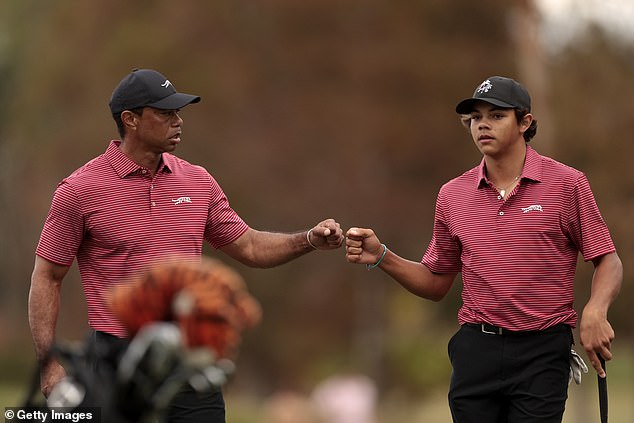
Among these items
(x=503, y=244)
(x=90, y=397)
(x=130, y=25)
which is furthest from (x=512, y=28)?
(x=90, y=397)

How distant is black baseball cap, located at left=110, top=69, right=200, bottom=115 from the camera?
746cm

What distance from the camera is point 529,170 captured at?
7441 millimetres

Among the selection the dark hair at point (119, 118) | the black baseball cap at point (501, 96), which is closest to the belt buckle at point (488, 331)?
the black baseball cap at point (501, 96)

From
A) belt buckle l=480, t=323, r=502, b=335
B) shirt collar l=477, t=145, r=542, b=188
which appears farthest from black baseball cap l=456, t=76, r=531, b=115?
belt buckle l=480, t=323, r=502, b=335

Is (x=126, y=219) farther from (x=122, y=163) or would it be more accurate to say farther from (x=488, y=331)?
(x=488, y=331)

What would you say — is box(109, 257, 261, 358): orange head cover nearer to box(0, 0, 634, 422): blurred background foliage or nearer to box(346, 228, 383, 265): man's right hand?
box(346, 228, 383, 265): man's right hand

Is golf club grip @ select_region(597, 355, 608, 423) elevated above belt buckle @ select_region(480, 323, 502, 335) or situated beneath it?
situated beneath

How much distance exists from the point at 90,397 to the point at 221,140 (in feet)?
98.2

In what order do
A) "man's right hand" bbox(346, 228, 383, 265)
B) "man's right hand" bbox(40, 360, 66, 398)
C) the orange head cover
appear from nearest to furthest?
the orange head cover
"man's right hand" bbox(40, 360, 66, 398)
"man's right hand" bbox(346, 228, 383, 265)

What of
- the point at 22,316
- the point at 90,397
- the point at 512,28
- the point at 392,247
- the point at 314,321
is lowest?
the point at 22,316

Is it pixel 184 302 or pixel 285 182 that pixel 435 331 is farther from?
pixel 184 302

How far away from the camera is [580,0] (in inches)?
1026

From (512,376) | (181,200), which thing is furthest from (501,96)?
(181,200)

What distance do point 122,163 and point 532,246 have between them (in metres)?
2.23
